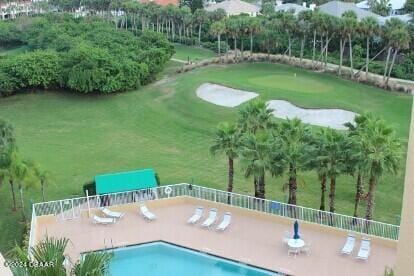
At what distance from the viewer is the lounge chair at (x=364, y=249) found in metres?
22.1

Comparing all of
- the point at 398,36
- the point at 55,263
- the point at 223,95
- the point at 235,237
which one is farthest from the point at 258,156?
the point at 398,36

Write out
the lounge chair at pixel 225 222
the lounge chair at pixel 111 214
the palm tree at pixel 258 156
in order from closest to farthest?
the palm tree at pixel 258 156 < the lounge chair at pixel 225 222 < the lounge chair at pixel 111 214

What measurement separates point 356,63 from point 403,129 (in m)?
21.3

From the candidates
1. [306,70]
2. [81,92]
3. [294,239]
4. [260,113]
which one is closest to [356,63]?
[306,70]

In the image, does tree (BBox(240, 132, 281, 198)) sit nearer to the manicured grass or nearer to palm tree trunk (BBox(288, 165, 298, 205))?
palm tree trunk (BBox(288, 165, 298, 205))

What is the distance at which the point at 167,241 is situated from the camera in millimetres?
24781

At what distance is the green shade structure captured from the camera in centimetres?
2806

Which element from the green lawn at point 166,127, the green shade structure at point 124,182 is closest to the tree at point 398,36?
the green lawn at point 166,127

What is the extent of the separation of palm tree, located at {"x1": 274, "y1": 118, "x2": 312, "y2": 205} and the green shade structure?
271 inches

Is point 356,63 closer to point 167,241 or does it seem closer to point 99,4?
point 167,241

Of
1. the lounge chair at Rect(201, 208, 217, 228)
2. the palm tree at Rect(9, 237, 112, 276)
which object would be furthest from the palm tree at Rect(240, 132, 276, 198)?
the palm tree at Rect(9, 237, 112, 276)

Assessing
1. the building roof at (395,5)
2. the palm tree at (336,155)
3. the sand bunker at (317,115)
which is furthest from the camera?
the building roof at (395,5)

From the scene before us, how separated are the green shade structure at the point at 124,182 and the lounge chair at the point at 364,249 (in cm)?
1088

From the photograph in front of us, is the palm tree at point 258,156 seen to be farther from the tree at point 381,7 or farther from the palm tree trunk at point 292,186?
the tree at point 381,7
